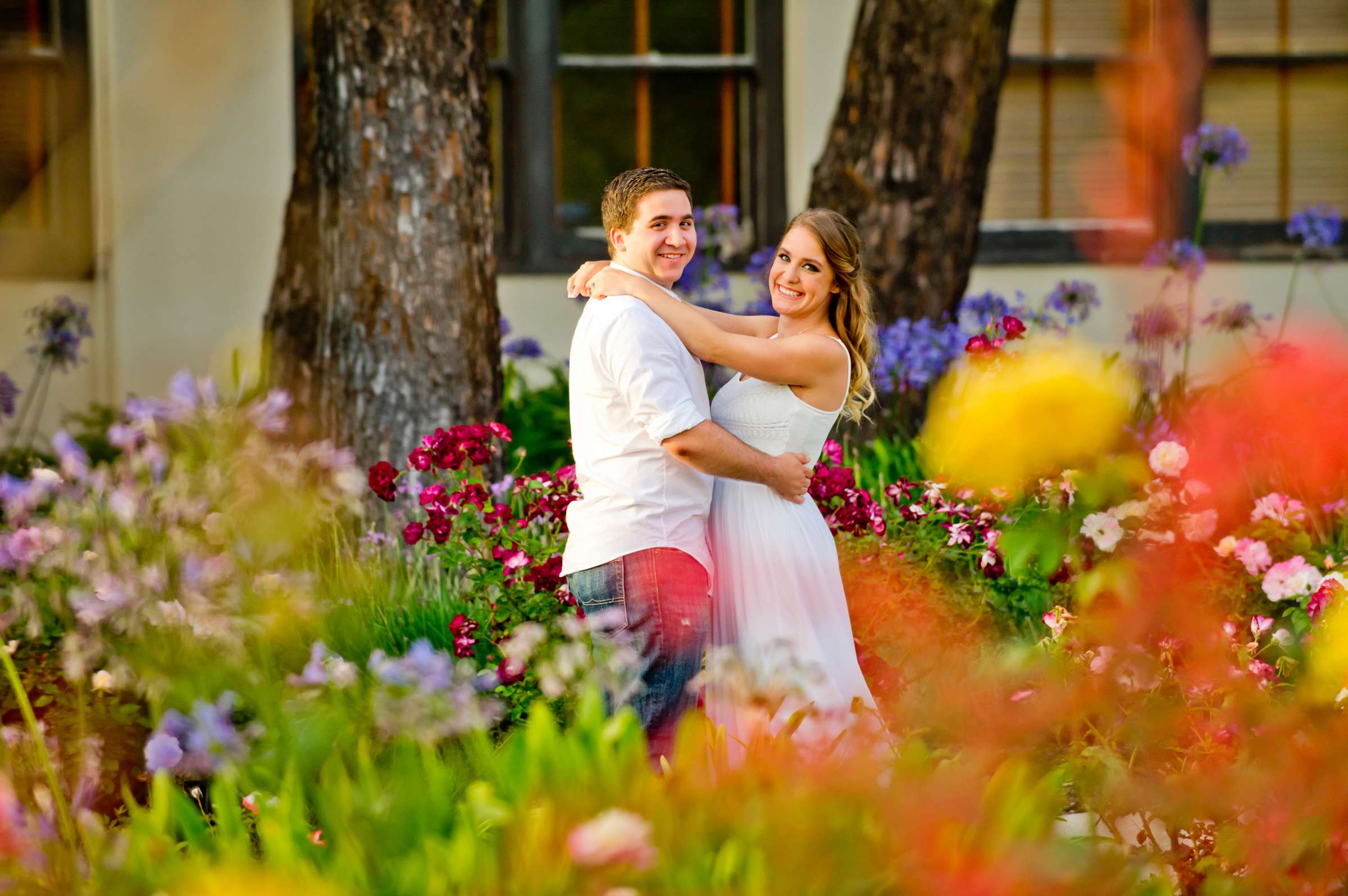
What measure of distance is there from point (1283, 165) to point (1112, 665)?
6207 mm

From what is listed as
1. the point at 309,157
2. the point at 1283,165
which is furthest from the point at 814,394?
the point at 1283,165

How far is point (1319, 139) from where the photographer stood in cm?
763

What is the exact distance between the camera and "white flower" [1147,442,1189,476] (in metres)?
3.84

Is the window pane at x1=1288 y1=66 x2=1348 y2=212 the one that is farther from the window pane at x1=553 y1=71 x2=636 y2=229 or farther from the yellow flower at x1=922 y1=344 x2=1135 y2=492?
the window pane at x1=553 y1=71 x2=636 y2=229

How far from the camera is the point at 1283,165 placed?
7.62 metres

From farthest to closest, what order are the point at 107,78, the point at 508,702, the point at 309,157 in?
the point at 107,78
the point at 309,157
the point at 508,702

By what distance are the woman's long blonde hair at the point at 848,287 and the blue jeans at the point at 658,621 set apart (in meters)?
0.60

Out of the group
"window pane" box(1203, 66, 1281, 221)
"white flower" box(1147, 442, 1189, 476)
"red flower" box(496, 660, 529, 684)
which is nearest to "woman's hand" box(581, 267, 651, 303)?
"red flower" box(496, 660, 529, 684)

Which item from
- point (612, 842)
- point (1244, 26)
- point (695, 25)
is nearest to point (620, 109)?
point (695, 25)

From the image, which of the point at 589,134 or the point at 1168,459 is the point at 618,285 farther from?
the point at 589,134

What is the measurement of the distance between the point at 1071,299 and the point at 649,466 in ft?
13.6

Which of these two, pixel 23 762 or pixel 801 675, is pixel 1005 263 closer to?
pixel 801 675

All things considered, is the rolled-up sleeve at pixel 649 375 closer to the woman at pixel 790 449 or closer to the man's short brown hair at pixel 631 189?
the woman at pixel 790 449

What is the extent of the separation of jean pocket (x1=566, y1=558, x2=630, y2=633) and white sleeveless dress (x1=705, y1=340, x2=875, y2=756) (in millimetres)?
232
